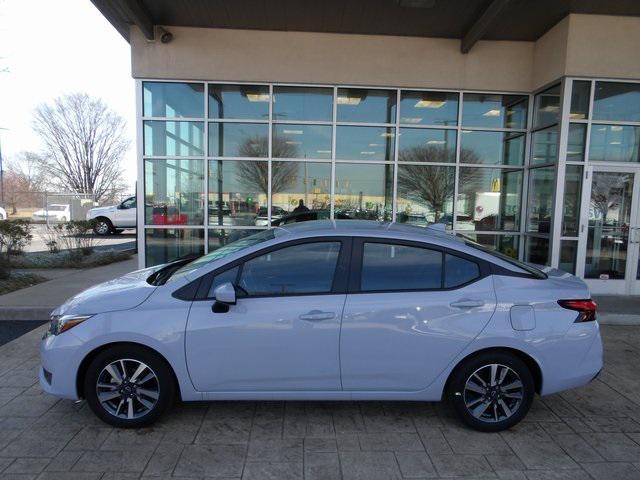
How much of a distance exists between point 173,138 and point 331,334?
6.79 meters

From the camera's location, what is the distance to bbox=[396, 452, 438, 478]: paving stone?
9.49 feet

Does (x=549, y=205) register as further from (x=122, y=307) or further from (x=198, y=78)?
(x=122, y=307)

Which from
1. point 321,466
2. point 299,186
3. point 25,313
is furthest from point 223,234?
point 321,466

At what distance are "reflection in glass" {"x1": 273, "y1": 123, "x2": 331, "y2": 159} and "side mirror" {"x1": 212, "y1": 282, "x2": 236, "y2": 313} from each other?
242 inches

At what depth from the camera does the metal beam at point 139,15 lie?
7043 millimetres

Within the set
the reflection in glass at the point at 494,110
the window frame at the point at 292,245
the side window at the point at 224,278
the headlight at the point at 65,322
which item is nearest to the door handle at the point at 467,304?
the window frame at the point at 292,245

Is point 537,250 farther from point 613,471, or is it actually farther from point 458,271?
point 613,471

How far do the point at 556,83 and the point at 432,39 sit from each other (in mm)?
2394

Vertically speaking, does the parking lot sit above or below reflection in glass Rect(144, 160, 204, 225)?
below

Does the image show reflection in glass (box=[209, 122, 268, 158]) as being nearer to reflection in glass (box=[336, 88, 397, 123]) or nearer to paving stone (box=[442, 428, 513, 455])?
reflection in glass (box=[336, 88, 397, 123])

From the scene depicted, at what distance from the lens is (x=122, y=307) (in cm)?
329

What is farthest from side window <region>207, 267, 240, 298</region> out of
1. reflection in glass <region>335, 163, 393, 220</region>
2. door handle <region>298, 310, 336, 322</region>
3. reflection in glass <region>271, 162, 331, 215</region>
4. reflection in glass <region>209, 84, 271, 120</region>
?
reflection in glass <region>209, 84, 271, 120</region>

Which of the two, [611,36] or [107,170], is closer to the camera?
[611,36]

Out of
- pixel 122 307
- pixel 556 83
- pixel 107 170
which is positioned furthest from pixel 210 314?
pixel 107 170
